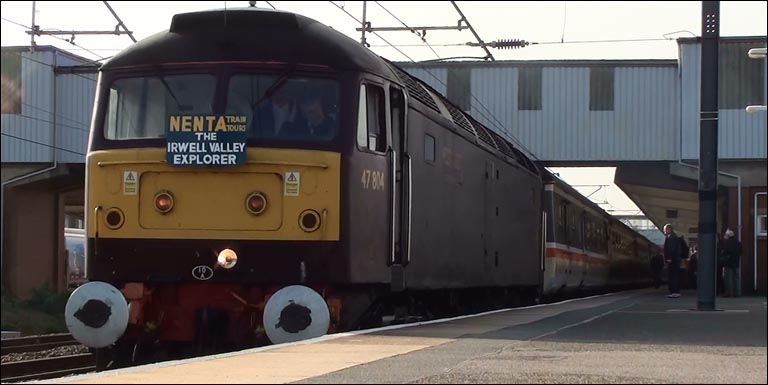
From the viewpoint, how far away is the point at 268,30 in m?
9.60

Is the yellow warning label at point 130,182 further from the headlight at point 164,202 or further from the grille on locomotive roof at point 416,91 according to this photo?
the grille on locomotive roof at point 416,91

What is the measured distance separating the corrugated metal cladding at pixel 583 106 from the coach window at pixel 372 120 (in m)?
18.4

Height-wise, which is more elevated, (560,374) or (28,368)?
(560,374)

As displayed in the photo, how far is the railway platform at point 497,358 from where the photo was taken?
19.8 feet

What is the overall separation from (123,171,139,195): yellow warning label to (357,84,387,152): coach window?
1976 millimetres

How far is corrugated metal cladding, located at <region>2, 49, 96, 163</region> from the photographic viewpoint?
26.0 metres

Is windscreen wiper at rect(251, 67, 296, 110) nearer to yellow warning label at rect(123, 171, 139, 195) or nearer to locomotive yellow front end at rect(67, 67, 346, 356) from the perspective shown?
locomotive yellow front end at rect(67, 67, 346, 356)

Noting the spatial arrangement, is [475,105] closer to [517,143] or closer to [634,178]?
[517,143]

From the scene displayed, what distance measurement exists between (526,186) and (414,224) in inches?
310

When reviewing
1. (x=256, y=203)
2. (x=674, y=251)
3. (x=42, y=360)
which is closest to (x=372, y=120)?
(x=256, y=203)

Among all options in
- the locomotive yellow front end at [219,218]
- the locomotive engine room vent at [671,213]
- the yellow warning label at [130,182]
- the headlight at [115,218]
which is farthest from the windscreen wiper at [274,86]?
the locomotive engine room vent at [671,213]

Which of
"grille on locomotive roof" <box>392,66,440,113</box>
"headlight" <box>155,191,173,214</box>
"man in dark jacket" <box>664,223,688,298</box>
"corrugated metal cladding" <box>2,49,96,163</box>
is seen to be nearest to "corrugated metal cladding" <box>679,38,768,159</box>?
"man in dark jacket" <box>664,223,688,298</box>

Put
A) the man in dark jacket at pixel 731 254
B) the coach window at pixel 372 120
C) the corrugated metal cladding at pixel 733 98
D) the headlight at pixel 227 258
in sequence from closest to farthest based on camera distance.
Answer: the headlight at pixel 227 258 → the coach window at pixel 372 120 → the man in dark jacket at pixel 731 254 → the corrugated metal cladding at pixel 733 98

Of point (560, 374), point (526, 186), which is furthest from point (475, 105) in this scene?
point (560, 374)
